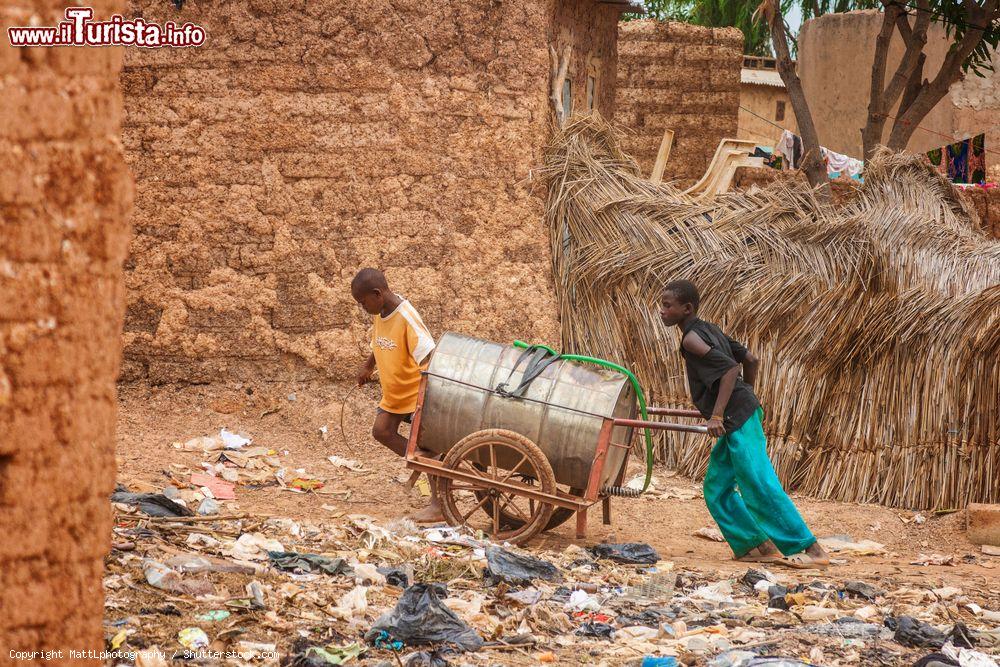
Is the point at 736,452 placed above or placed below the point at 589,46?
below

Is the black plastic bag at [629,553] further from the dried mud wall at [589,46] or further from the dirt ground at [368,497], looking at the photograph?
the dried mud wall at [589,46]

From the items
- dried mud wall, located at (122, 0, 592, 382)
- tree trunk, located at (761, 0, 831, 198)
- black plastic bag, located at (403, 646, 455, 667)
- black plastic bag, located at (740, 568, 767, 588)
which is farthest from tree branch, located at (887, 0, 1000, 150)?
black plastic bag, located at (403, 646, 455, 667)

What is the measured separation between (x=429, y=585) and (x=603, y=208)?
402cm

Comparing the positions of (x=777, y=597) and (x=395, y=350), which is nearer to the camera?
(x=777, y=597)

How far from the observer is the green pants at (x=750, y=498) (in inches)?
214

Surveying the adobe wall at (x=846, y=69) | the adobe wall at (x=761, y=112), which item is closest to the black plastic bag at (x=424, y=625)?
the adobe wall at (x=846, y=69)

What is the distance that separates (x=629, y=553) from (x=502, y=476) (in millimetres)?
742


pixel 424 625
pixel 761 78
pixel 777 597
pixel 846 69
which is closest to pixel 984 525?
pixel 777 597

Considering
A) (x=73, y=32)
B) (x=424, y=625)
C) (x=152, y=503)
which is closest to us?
(x=73, y=32)

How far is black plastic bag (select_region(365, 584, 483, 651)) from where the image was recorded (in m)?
3.74

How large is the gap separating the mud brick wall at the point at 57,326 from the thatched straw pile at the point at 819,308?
16.5 feet

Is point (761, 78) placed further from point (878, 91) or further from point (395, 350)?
point (395, 350)

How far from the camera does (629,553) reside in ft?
17.7

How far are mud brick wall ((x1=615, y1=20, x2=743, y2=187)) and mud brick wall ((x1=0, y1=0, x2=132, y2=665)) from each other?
10026 mm
